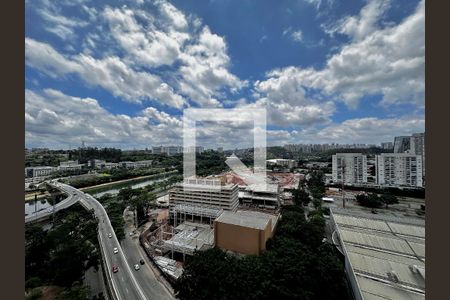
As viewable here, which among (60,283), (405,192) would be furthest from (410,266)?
(405,192)

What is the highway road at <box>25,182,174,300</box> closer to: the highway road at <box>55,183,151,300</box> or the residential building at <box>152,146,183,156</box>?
the highway road at <box>55,183,151,300</box>

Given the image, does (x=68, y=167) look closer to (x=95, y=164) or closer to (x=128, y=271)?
(x=95, y=164)

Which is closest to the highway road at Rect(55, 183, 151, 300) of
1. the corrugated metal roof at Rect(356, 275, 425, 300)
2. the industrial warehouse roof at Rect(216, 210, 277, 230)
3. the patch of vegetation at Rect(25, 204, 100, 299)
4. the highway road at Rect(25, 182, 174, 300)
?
the highway road at Rect(25, 182, 174, 300)

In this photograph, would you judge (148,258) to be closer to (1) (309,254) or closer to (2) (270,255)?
(2) (270,255)

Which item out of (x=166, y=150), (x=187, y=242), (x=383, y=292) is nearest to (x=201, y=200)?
(x=187, y=242)

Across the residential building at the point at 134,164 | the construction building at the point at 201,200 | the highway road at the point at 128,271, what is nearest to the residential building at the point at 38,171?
the residential building at the point at 134,164

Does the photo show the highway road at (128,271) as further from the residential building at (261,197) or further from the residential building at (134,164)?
the residential building at (134,164)
